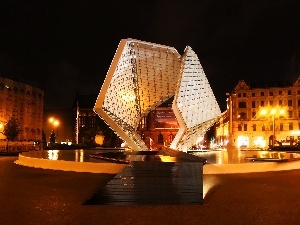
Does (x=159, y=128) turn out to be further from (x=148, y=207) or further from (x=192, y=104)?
(x=148, y=207)

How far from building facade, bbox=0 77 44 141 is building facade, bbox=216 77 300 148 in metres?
45.2

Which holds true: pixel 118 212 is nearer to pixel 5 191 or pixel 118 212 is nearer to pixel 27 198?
pixel 27 198

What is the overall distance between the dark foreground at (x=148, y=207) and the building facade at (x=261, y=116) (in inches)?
2669

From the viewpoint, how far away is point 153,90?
27.5m

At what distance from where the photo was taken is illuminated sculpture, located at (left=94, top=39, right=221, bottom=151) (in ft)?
77.6

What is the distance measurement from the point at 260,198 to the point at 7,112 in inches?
2951

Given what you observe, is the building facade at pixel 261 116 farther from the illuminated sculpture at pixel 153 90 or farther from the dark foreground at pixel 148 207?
the dark foreground at pixel 148 207

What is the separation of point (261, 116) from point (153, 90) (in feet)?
195

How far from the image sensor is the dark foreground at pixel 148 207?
8.72m

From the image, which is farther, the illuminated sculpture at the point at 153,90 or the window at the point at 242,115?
the window at the point at 242,115

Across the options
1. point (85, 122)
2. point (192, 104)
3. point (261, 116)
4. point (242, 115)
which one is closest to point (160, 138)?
point (85, 122)

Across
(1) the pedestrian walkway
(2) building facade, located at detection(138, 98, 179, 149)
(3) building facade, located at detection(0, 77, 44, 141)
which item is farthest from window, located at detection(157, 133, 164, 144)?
(1) the pedestrian walkway

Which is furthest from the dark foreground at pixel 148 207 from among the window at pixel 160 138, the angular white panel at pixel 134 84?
the window at pixel 160 138

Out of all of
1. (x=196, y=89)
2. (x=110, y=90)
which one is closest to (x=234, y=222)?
(x=110, y=90)
